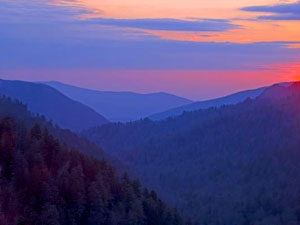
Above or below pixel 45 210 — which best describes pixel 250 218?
below

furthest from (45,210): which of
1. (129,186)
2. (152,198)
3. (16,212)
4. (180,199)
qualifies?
(180,199)

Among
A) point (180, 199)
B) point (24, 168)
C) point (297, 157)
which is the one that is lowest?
point (180, 199)

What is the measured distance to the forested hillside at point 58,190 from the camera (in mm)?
68000

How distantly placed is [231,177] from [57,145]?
118 metres

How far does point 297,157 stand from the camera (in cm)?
18950

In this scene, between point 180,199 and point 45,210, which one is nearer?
point 45,210

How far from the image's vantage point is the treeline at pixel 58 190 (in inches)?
2677

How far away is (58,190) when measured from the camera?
74375mm

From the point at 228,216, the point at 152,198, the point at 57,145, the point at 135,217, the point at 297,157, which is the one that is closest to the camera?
the point at 135,217

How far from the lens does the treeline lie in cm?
6800

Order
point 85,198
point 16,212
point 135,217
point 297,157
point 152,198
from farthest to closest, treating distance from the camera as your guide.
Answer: point 297,157 < point 152,198 < point 135,217 < point 85,198 < point 16,212

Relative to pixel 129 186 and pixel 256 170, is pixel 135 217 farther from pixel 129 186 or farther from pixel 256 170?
pixel 256 170

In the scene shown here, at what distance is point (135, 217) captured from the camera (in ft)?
276

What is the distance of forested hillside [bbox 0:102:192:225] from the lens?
223 ft
